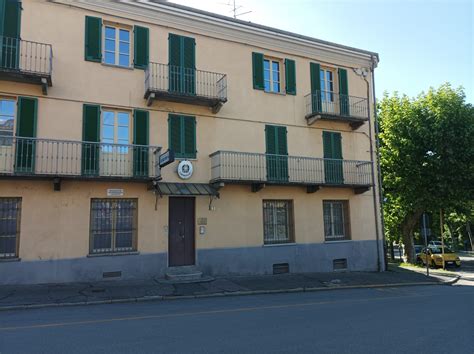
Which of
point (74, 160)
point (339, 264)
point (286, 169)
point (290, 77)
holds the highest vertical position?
point (290, 77)

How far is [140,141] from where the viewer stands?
13641 mm

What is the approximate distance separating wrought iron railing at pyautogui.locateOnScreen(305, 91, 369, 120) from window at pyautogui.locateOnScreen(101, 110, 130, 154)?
7802 mm

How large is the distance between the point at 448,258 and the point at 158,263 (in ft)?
63.6

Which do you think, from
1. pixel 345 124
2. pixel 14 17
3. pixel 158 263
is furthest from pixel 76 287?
pixel 345 124

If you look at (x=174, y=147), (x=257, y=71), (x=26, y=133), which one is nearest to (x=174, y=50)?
(x=257, y=71)

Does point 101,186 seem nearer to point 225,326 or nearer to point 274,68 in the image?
point 225,326

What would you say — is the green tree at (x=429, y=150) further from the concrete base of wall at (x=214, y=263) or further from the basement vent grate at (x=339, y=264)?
the basement vent grate at (x=339, y=264)

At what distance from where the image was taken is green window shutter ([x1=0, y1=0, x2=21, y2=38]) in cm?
1217

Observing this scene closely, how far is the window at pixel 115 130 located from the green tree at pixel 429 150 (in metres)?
15.0

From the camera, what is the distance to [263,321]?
25.1ft

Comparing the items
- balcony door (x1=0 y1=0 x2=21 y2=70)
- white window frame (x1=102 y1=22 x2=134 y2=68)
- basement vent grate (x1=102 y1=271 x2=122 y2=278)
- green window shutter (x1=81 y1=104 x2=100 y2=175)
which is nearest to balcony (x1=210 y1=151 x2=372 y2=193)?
green window shutter (x1=81 y1=104 x2=100 y2=175)

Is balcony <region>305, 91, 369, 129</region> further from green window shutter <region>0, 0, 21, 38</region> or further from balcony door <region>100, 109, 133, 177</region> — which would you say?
green window shutter <region>0, 0, 21, 38</region>

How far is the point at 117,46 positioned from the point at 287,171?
320 inches

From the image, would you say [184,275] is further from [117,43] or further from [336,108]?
[336,108]
